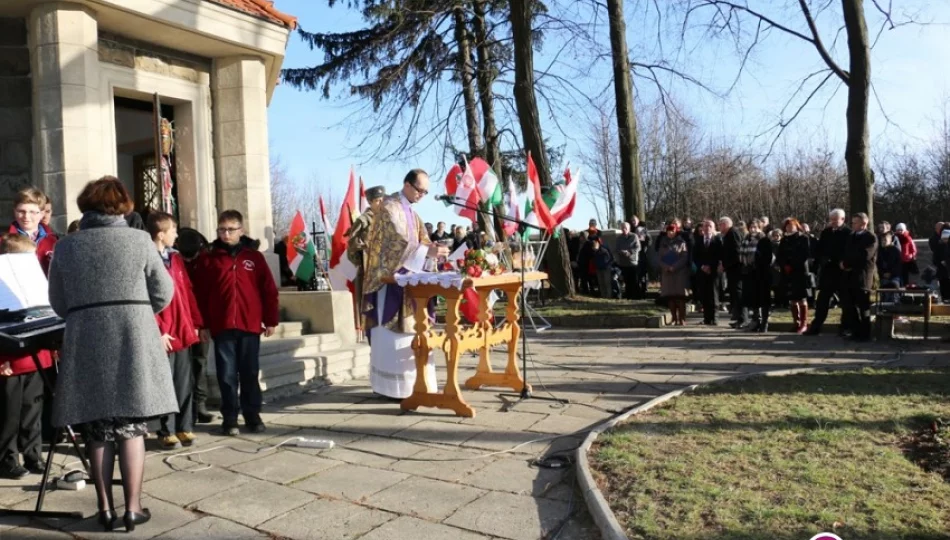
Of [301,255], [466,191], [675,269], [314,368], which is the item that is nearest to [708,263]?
[675,269]

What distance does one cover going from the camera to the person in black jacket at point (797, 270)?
10.8m

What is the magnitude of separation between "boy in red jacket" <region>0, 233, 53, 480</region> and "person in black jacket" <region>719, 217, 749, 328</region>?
30.5 ft

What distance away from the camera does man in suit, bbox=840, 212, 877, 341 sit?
9914mm

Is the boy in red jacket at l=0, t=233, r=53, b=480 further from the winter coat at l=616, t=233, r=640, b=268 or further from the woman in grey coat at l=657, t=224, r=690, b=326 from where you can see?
the winter coat at l=616, t=233, r=640, b=268

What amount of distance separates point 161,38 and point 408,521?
6.67m

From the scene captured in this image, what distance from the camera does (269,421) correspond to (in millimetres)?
6105

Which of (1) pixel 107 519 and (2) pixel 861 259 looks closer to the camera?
(1) pixel 107 519

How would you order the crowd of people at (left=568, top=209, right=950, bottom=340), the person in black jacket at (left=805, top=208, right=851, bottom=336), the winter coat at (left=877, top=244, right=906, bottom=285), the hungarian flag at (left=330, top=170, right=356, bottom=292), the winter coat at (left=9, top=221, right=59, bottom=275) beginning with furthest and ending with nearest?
the winter coat at (left=877, top=244, right=906, bottom=285), the person in black jacket at (left=805, top=208, right=851, bottom=336), the crowd of people at (left=568, top=209, right=950, bottom=340), the hungarian flag at (left=330, top=170, right=356, bottom=292), the winter coat at (left=9, top=221, right=59, bottom=275)

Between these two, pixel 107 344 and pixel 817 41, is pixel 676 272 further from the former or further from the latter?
pixel 107 344

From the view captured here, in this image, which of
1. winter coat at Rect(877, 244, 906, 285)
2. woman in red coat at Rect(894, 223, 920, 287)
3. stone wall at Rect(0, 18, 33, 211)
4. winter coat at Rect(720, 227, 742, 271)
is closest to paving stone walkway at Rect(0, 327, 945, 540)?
stone wall at Rect(0, 18, 33, 211)

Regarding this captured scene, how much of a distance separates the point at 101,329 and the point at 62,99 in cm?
446

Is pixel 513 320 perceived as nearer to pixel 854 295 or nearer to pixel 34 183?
pixel 34 183

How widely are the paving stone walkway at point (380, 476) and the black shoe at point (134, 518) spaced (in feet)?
0.14

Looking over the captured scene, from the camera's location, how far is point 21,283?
4.33 meters
